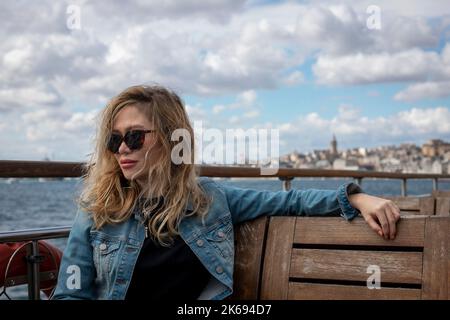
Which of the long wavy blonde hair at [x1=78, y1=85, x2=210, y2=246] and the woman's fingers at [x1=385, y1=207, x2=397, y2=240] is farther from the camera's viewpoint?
the long wavy blonde hair at [x1=78, y1=85, x2=210, y2=246]

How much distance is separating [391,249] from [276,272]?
43 centimetres

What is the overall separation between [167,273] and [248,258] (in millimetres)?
323

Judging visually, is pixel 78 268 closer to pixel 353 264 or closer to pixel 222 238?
pixel 222 238

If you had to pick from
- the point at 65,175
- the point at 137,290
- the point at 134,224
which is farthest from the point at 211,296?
the point at 65,175

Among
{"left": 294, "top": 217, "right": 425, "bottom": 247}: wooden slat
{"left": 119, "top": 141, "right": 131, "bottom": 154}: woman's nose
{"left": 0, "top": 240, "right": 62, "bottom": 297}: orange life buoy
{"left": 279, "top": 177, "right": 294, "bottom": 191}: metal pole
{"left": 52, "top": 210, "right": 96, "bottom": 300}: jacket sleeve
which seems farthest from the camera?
{"left": 279, "top": 177, "right": 294, "bottom": 191}: metal pole

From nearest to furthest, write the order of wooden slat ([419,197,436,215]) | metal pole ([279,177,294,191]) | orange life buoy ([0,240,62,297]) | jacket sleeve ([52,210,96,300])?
jacket sleeve ([52,210,96,300]) < orange life buoy ([0,240,62,297]) < wooden slat ([419,197,436,215]) < metal pole ([279,177,294,191])

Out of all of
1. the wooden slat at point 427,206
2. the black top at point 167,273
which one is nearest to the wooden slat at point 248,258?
the black top at point 167,273

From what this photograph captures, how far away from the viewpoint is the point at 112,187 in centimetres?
212

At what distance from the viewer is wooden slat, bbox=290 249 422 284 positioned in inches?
68.2

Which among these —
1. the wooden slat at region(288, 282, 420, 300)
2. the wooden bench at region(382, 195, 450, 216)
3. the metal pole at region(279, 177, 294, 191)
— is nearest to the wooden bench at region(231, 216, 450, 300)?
the wooden slat at region(288, 282, 420, 300)

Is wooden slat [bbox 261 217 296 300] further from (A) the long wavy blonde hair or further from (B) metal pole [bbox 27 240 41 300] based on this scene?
(B) metal pole [bbox 27 240 41 300]

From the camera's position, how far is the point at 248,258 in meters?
2.07
